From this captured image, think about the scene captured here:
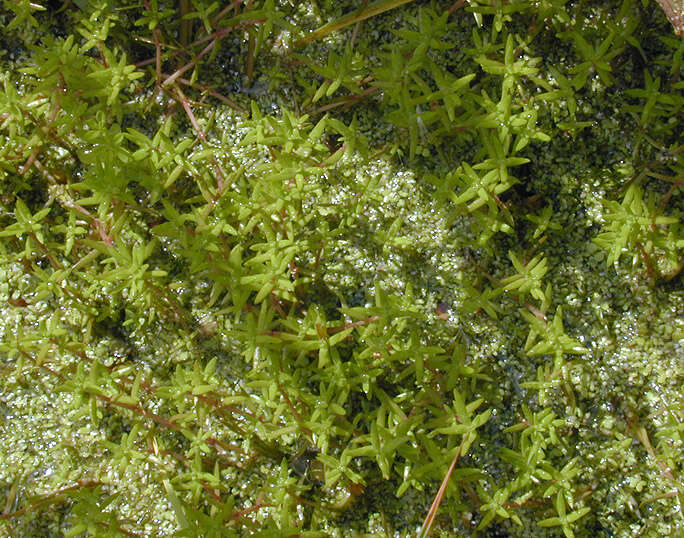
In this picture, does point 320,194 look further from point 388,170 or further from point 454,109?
point 454,109

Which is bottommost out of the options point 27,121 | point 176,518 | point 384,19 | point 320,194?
point 176,518

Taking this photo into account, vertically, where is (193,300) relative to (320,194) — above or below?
below

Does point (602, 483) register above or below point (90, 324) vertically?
below

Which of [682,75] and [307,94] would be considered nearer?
[682,75]

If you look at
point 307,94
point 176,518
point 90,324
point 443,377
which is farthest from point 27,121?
point 443,377

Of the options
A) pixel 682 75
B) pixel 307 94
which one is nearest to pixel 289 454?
pixel 307 94

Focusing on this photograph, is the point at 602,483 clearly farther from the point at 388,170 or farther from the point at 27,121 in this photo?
the point at 27,121
